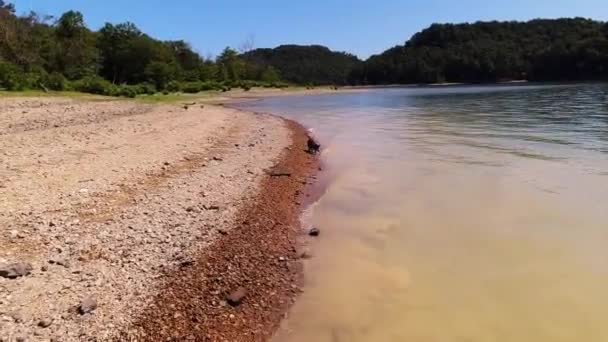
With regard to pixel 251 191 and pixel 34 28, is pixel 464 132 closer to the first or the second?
pixel 251 191

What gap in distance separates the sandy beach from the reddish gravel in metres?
0.02

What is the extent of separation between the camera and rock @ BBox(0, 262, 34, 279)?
507 cm

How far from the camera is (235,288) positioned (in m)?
5.57

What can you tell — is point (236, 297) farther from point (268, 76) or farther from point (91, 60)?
point (268, 76)

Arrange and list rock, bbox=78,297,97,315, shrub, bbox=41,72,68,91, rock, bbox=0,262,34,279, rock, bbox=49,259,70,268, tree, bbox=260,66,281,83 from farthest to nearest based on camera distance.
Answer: tree, bbox=260,66,281,83, shrub, bbox=41,72,68,91, rock, bbox=49,259,70,268, rock, bbox=0,262,34,279, rock, bbox=78,297,97,315

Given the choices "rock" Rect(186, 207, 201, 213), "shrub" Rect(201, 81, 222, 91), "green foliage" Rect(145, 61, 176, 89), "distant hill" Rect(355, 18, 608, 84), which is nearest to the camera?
"rock" Rect(186, 207, 201, 213)

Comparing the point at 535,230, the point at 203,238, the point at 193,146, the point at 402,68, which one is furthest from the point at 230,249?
the point at 402,68

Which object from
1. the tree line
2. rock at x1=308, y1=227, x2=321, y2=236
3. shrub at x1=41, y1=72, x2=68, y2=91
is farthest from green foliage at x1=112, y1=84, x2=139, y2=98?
rock at x1=308, y1=227, x2=321, y2=236

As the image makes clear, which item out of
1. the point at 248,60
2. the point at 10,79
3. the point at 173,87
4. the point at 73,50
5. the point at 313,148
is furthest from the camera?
the point at 248,60

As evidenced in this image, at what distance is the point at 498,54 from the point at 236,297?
159768mm

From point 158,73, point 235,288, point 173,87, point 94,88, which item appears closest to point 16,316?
point 235,288

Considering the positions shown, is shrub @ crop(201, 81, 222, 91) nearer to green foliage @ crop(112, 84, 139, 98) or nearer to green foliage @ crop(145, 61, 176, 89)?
green foliage @ crop(145, 61, 176, 89)

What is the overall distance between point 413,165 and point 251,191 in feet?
16.6

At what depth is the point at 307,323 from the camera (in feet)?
16.4
